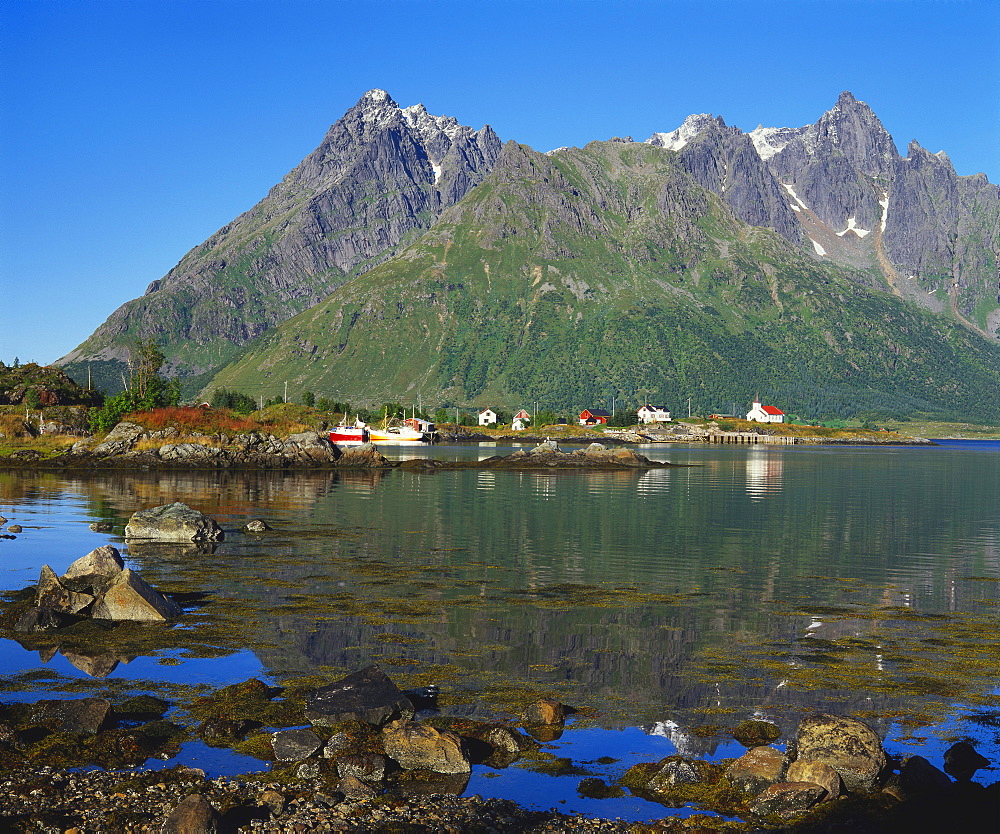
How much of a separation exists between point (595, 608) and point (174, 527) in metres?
27.8

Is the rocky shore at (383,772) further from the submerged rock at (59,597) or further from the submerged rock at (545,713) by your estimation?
the submerged rock at (59,597)

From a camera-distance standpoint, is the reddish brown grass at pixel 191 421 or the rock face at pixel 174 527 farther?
the reddish brown grass at pixel 191 421

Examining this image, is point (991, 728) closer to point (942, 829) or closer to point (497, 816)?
point (942, 829)

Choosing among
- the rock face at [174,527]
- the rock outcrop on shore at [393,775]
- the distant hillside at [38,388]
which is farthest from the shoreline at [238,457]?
the rock outcrop on shore at [393,775]

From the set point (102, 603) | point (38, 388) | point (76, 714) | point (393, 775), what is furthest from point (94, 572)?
point (38, 388)

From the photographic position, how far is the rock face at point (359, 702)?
64.4 ft

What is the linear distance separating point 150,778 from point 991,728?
62.8 feet

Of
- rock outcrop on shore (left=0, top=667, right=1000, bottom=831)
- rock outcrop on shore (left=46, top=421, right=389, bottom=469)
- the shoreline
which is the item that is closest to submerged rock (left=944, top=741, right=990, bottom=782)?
rock outcrop on shore (left=0, top=667, right=1000, bottom=831)

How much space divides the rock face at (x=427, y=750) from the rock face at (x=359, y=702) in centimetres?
158

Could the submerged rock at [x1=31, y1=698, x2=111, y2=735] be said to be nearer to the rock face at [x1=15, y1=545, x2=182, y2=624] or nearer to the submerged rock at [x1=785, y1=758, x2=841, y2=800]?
the rock face at [x1=15, y1=545, x2=182, y2=624]

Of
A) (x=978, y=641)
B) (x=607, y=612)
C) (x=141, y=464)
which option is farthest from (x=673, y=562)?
(x=141, y=464)

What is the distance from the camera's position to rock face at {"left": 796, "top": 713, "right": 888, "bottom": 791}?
56.1ft

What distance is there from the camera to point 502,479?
4395 inches

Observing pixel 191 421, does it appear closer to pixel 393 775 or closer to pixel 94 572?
pixel 94 572
